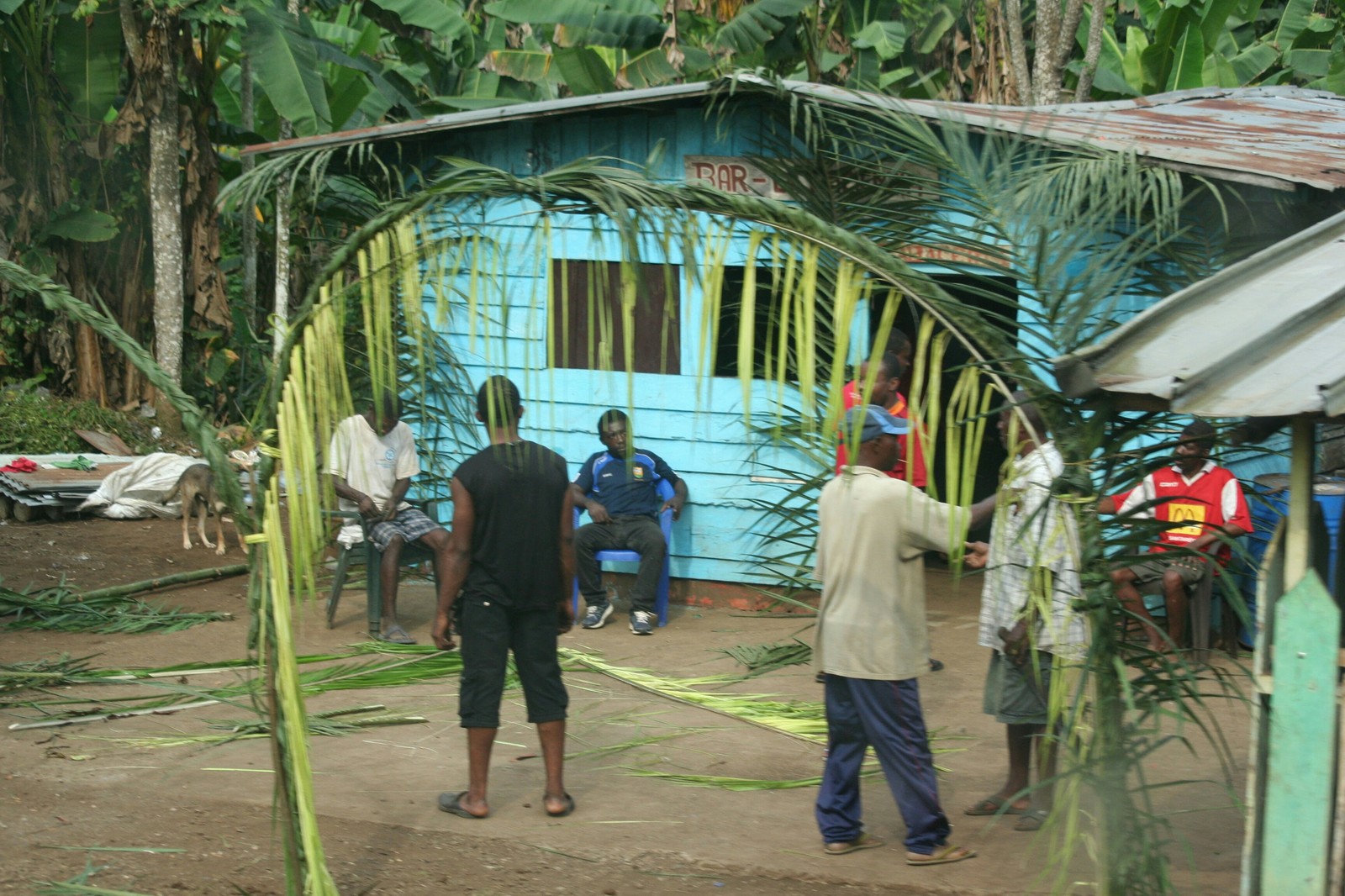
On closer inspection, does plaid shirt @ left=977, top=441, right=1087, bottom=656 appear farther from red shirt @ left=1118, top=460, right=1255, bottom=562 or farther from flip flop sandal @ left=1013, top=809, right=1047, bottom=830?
red shirt @ left=1118, top=460, right=1255, bottom=562

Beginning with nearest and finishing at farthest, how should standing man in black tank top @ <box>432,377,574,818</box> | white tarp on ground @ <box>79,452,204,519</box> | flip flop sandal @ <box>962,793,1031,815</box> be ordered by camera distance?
standing man in black tank top @ <box>432,377,574,818</box>
flip flop sandal @ <box>962,793,1031,815</box>
white tarp on ground @ <box>79,452,204,519</box>

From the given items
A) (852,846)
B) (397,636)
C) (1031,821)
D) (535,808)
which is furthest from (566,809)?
(397,636)

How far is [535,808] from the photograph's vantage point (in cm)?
534

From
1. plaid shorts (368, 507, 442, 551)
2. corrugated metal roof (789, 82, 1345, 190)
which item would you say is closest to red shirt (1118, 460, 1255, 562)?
corrugated metal roof (789, 82, 1345, 190)

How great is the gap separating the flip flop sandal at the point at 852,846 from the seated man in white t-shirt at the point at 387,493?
382cm

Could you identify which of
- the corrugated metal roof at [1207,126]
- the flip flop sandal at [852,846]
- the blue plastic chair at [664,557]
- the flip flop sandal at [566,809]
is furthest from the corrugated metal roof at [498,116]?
the flip flop sandal at [852,846]

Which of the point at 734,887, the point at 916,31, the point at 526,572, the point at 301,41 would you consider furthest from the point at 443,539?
the point at 916,31

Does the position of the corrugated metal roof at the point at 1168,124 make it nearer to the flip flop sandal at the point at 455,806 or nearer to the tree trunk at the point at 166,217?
the flip flop sandal at the point at 455,806

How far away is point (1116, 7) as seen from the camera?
17766mm

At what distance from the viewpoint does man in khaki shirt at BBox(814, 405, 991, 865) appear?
15.1 feet

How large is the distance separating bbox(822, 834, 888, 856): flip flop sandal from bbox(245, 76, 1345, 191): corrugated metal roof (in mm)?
2734

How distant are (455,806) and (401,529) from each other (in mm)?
3111

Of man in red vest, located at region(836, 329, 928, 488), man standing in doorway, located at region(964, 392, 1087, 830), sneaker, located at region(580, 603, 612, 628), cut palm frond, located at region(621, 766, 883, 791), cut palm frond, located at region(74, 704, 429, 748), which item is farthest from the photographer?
sneaker, located at region(580, 603, 612, 628)

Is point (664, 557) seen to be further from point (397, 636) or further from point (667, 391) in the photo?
point (397, 636)
